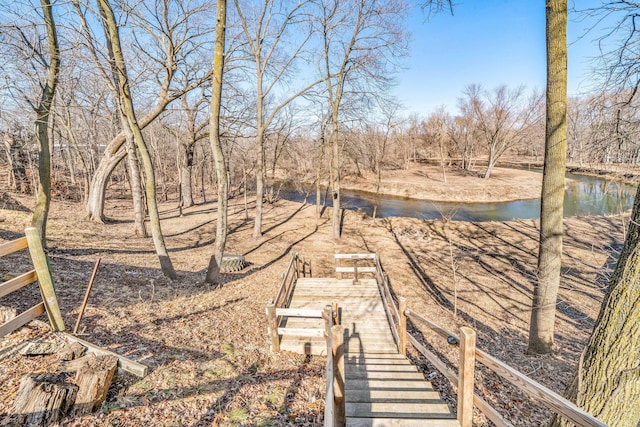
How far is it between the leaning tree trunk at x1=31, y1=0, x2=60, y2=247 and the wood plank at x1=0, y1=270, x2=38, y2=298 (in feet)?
16.4

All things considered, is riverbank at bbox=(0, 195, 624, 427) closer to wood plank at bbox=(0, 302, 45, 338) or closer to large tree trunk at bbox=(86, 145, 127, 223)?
wood plank at bbox=(0, 302, 45, 338)

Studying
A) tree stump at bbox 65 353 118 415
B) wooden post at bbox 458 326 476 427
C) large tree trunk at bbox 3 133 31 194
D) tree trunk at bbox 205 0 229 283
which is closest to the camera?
wooden post at bbox 458 326 476 427

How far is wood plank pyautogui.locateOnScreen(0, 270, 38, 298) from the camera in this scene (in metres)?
3.34

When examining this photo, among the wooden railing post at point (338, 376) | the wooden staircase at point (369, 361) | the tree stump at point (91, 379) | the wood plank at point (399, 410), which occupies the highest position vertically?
the wooden railing post at point (338, 376)

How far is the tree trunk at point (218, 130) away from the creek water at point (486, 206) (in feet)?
52.8

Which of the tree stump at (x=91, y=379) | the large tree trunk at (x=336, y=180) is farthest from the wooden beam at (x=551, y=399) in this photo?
the large tree trunk at (x=336, y=180)

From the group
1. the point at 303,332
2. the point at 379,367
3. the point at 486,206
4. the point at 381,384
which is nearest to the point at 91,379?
the point at 303,332

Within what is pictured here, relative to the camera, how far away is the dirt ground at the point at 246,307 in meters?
3.64

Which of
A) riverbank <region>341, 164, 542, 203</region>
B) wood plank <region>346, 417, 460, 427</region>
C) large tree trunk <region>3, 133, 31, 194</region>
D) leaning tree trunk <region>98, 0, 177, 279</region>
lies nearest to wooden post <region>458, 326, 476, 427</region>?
wood plank <region>346, 417, 460, 427</region>

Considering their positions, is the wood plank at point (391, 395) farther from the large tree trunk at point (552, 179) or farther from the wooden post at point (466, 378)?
the large tree trunk at point (552, 179)

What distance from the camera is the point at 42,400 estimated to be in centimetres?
282

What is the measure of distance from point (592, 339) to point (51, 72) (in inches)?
460

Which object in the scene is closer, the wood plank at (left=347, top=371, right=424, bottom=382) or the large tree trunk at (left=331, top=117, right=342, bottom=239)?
the wood plank at (left=347, top=371, right=424, bottom=382)

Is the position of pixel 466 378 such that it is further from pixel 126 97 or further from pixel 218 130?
pixel 126 97
